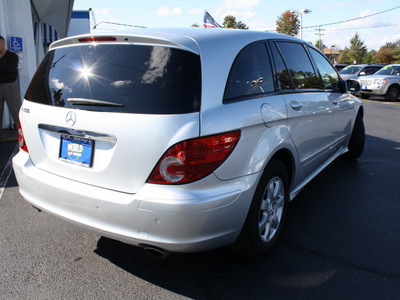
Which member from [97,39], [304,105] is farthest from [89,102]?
[304,105]

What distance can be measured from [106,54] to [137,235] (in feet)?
3.91

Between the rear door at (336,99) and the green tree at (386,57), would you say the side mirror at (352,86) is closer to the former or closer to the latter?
the rear door at (336,99)

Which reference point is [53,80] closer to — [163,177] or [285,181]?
[163,177]

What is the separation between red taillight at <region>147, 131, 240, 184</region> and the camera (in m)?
2.10

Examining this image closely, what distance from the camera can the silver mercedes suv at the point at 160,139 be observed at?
211 cm

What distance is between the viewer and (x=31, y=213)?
3.57 meters

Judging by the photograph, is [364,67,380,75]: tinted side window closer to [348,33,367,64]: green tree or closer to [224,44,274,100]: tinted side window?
[224,44,274,100]: tinted side window

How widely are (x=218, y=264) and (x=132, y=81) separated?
57.9 inches

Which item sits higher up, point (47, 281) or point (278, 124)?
point (278, 124)

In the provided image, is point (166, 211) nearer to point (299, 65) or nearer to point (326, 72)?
point (299, 65)

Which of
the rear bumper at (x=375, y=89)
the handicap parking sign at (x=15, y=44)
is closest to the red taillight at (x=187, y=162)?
the handicap parking sign at (x=15, y=44)

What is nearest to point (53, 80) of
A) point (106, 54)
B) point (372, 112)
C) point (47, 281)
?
point (106, 54)

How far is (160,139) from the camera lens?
2.09 metres

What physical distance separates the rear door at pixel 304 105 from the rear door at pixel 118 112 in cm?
116
